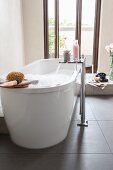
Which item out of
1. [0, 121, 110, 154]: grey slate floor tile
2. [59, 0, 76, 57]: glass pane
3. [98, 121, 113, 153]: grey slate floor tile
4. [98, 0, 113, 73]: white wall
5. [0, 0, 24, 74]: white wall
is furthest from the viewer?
[59, 0, 76, 57]: glass pane

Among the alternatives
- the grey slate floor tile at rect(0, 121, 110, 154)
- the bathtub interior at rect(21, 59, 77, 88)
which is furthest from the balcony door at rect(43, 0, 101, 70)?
the grey slate floor tile at rect(0, 121, 110, 154)

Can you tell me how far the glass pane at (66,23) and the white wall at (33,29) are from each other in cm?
51

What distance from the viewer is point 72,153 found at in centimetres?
173

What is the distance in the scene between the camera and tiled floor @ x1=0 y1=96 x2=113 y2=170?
156 cm

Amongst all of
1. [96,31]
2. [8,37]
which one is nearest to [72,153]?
[8,37]

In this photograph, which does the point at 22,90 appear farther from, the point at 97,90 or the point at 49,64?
the point at 97,90

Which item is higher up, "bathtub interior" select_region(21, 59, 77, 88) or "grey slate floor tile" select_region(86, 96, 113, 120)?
"bathtub interior" select_region(21, 59, 77, 88)

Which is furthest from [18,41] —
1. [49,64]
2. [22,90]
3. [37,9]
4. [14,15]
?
[22,90]

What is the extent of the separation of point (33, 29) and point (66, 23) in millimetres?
846

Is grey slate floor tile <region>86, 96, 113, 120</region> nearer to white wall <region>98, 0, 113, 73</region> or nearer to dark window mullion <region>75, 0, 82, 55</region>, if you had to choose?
white wall <region>98, 0, 113, 73</region>

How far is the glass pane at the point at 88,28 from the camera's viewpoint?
433cm

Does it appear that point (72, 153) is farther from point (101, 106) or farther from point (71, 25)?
point (71, 25)

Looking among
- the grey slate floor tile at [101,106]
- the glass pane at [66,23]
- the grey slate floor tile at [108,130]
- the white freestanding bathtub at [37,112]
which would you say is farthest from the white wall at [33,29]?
the white freestanding bathtub at [37,112]

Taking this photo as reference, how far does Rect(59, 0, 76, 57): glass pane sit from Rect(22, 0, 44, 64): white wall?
1.68 ft
